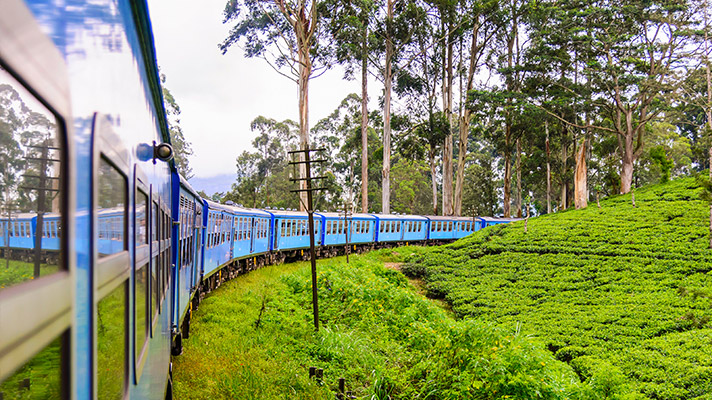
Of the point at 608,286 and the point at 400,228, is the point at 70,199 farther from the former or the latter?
the point at 400,228

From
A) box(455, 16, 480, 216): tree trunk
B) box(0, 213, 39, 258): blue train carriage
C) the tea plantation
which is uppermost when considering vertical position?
box(455, 16, 480, 216): tree trunk

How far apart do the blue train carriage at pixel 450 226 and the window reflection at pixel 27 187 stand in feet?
99.6

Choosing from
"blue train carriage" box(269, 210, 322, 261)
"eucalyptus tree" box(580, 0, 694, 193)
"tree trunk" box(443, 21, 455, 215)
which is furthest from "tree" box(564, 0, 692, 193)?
"blue train carriage" box(269, 210, 322, 261)

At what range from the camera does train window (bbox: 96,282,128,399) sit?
1.18m

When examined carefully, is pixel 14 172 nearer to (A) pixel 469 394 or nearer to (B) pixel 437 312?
(A) pixel 469 394

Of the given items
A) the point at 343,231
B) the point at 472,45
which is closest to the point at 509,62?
the point at 472,45

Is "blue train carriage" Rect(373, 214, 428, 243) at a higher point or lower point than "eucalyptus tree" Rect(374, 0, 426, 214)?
lower

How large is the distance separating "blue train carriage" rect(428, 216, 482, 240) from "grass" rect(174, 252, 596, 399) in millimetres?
20189

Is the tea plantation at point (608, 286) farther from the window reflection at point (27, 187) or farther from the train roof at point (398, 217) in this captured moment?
the window reflection at point (27, 187)

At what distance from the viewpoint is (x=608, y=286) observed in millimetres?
13453

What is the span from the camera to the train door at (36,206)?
0.65m

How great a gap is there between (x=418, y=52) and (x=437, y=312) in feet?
76.6

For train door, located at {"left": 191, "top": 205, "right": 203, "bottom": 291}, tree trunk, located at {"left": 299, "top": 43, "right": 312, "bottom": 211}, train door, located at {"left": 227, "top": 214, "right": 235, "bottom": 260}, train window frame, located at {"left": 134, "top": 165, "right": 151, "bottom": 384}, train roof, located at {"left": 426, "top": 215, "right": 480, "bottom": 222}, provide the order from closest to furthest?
train window frame, located at {"left": 134, "top": 165, "right": 151, "bottom": 384} → train door, located at {"left": 191, "top": 205, "right": 203, "bottom": 291} → train door, located at {"left": 227, "top": 214, "right": 235, "bottom": 260} → tree trunk, located at {"left": 299, "top": 43, "right": 312, "bottom": 211} → train roof, located at {"left": 426, "top": 215, "right": 480, "bottom": 222}

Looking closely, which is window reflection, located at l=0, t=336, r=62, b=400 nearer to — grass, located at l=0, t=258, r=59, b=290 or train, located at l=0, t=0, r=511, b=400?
train, located at l=0, t=0, r=511, b=400
